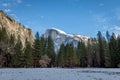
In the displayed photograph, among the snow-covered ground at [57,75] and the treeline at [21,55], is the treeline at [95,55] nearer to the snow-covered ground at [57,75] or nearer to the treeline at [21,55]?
the treeline at [21,55]

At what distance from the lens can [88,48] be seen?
428ft

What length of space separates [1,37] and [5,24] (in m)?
38.4

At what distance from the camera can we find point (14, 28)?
152750 mm

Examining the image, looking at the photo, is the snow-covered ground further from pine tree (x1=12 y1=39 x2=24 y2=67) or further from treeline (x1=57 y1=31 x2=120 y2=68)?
treeline (x1=57 y1=31 x2=120 y2=68)

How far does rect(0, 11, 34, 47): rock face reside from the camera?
140 m

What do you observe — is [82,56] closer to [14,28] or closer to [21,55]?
[21,55]

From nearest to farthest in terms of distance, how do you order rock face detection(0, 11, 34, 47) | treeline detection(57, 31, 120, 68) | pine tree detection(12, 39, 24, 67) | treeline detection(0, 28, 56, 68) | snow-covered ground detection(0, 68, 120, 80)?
snow-covered ground detection(0, 68, 120, 80), pine tree detection(12, 39, 24, 67), treeline detection(0, 28, 56, 68), treeline detection(57, 31, 120, 68), rock face detection(0, 11, 34, 47)

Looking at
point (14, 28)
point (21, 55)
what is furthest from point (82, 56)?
point (14, 28)

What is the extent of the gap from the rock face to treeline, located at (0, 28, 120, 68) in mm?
23898

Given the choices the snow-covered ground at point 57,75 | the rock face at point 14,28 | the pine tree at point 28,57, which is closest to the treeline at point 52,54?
the pine tree at point 28,57

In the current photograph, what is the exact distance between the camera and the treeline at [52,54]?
97.3 m

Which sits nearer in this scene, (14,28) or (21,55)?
(21,55)

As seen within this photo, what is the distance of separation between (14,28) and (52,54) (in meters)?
49.0

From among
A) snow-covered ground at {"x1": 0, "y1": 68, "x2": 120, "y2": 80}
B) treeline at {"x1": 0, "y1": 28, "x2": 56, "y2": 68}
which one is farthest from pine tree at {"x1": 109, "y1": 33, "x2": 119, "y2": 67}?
snow-covered ground at {"x1": 0, "y1": 68, "x2": 120, "y2": 80}
